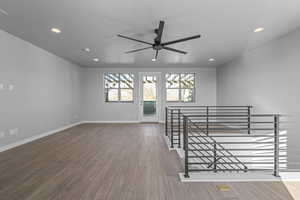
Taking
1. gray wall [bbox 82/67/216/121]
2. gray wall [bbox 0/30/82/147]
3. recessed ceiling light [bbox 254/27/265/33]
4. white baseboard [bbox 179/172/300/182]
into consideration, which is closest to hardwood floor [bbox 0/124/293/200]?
white baseboard [bbox 179/172/300/182]

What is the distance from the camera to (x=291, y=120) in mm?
3168

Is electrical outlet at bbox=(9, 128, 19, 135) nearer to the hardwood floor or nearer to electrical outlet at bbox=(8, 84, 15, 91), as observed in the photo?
the hardwood floor

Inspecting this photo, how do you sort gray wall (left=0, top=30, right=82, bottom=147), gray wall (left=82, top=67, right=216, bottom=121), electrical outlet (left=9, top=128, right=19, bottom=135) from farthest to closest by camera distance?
1. gray wall (left=82, top=67, right=216, bottom=121)
2. electrical outlet (left=9, top=128, right=19, bottom=135)
3. gray wall (left=0, top=30, right=82, bottom=147)

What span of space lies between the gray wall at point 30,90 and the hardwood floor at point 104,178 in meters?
0.68

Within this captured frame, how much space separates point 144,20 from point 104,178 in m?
2.74

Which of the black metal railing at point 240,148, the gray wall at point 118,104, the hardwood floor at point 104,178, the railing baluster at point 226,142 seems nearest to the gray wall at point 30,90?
the hardwood floor at point 104,178

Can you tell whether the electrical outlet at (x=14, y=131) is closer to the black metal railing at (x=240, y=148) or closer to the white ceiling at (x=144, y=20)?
the white ceiling at (x=144, y=20)

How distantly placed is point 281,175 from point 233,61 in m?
4.49

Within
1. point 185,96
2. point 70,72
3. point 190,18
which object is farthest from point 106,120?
point 190,18

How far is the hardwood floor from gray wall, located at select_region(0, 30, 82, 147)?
676 mm

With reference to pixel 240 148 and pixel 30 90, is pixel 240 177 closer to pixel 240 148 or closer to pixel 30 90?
pixel 240 148

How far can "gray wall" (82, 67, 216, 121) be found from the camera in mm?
7145

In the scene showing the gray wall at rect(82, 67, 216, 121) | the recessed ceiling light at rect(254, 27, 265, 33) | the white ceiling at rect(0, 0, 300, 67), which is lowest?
the gray wall at rect(82, 67, 216, 121)

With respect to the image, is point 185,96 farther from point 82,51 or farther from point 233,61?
point 82,51
